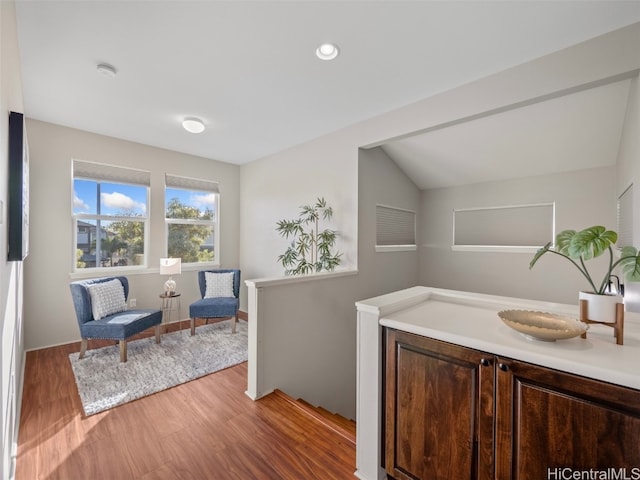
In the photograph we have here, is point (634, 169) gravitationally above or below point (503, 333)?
above

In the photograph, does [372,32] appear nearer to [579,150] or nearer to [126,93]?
[126,93]

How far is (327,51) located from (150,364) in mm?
3421

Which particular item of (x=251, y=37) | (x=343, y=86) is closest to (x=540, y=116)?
(x=343, y=86)

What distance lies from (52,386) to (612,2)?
5.08m

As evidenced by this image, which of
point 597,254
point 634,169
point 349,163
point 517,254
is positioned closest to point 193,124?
point 349,163

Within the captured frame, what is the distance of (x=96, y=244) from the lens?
3.82m

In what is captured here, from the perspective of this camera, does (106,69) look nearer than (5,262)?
No

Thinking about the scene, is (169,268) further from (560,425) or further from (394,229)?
(560,425)

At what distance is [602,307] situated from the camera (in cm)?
115

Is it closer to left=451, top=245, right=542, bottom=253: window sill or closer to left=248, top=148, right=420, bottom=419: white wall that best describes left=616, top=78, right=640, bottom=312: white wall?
left=451, top=245, right=542, bottom=253: window sill

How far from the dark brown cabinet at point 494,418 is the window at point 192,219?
163 inches

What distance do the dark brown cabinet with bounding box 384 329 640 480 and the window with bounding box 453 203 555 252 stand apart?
3.12 m

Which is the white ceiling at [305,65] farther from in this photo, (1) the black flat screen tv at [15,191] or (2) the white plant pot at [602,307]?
(2) the white plant pot at [602,307]

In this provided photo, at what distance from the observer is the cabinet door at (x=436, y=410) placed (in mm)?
1153
